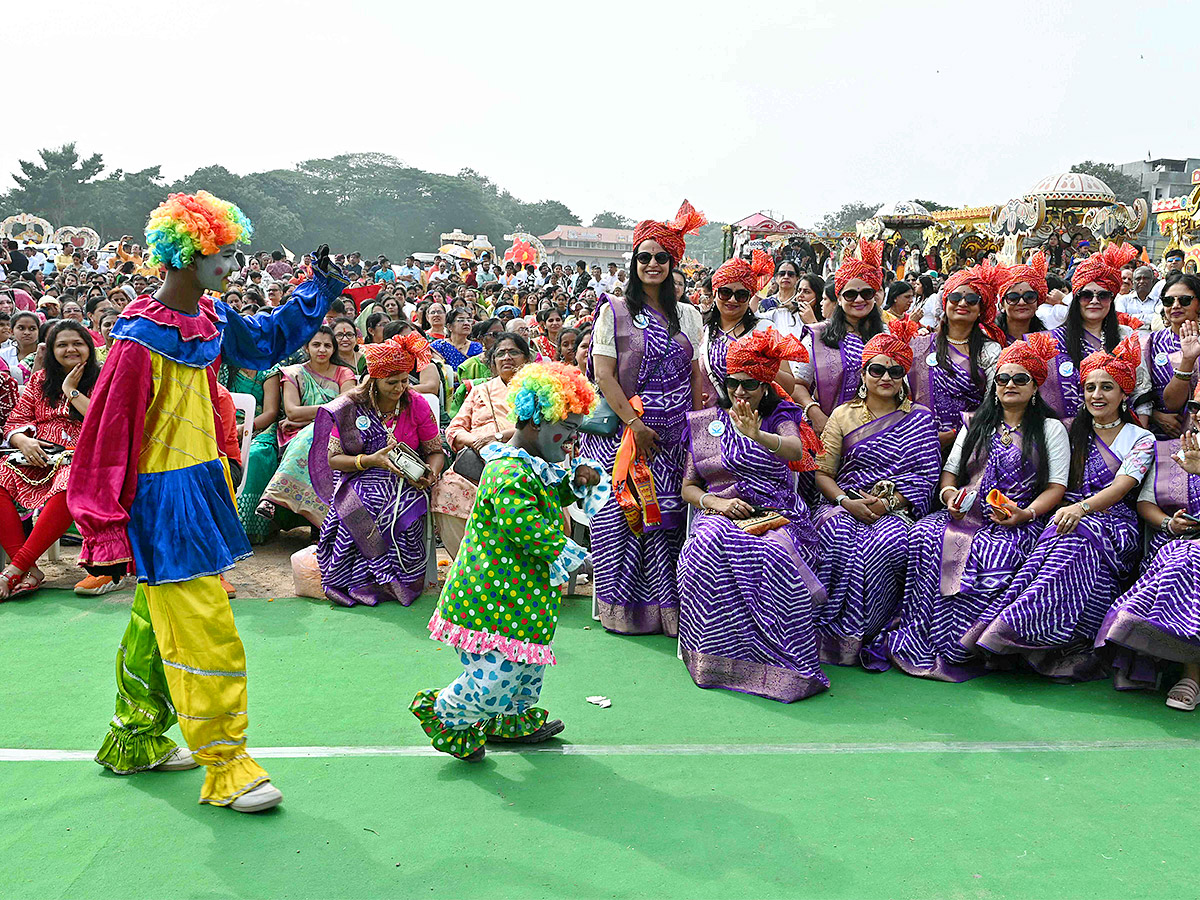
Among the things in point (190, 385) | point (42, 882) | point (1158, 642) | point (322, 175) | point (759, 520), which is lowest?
point (42, 882)

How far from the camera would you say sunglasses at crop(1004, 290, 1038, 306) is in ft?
17.9

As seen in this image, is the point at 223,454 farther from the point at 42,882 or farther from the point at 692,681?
the point at 692,681

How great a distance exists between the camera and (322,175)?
82000mm

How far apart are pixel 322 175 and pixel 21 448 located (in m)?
81.7

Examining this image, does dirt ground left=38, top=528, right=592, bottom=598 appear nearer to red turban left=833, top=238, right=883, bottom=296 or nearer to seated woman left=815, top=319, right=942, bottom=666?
seated woman left=815, top=319, right=942, bottom=666

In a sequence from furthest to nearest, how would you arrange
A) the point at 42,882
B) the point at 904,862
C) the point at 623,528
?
the point at 623,528, the point at 904,862, the point at 42,882

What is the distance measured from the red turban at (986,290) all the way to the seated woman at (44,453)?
4.78 meters

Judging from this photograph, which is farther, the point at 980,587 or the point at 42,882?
the point at 980,587

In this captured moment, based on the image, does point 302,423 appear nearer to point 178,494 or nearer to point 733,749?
point 178,494

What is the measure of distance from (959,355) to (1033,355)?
0.62 meters

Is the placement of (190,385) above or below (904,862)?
above

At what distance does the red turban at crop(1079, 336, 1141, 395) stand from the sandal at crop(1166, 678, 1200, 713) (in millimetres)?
1342

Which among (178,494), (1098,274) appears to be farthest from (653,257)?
(178,494)

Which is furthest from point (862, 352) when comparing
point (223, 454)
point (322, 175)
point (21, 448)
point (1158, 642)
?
point (322, 175)
